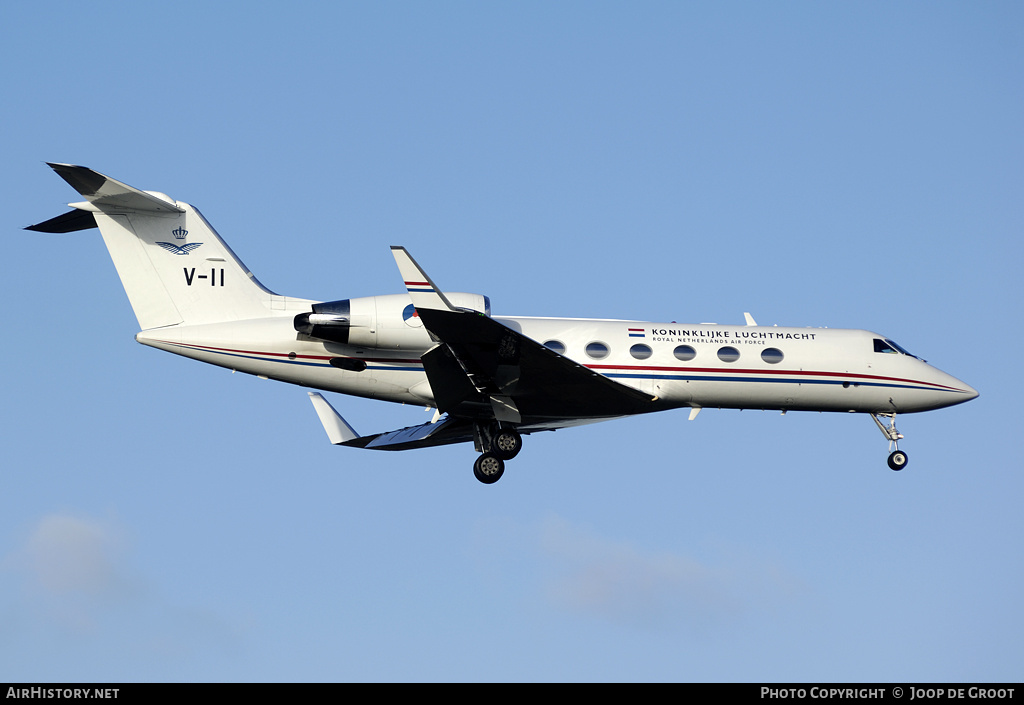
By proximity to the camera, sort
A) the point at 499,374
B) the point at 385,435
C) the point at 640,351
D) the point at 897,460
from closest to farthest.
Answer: the point at 499,374 → the point at 640,351 → the point at 897,460 → the point at 385,435

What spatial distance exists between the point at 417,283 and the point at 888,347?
33.0 ft

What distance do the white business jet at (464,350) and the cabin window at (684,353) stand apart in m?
0.03

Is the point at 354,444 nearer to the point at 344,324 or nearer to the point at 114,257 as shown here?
the point at 344,324

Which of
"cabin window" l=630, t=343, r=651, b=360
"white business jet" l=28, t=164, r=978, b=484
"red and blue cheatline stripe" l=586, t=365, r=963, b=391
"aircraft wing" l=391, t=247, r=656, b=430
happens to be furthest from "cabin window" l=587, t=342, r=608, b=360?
"aircraft wing" l=391, t=247, r=656, b=430

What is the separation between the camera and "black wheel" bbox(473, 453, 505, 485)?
→ 63.0 ft

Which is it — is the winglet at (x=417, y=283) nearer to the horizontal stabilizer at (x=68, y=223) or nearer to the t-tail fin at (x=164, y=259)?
the t-tail fin at (x=164, y=259)

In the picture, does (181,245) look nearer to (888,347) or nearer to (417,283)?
(417,283)

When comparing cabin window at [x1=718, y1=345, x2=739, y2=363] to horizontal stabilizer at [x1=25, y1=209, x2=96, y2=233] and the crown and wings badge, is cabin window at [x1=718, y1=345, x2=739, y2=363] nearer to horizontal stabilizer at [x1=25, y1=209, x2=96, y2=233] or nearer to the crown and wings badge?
the crown and wings badge

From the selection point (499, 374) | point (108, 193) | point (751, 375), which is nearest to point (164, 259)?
point (108, 193)

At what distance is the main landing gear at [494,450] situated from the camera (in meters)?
19.2

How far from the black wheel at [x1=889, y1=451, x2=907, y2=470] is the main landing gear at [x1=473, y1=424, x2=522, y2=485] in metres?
7.23

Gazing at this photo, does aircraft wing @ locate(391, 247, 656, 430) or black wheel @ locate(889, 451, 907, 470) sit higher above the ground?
aircraft wing @ locate(391, 247, 656, 430)

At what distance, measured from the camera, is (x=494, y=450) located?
19.5 metres
